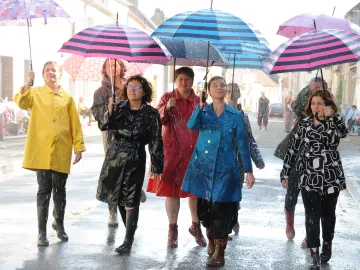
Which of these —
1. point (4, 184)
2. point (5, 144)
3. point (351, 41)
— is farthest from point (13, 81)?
point (351, 41)

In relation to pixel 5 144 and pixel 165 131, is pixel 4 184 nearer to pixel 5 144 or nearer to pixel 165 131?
pixel 165 131

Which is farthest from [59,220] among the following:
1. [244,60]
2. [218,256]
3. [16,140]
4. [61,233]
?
[16,140]

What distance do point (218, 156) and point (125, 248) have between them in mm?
1183

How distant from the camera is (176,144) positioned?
776 cm

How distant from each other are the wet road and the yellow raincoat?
2.46ft

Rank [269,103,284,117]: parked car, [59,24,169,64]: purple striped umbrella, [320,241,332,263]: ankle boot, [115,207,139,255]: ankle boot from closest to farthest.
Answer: [320,241,332,263]: ankle boot, [115,207,139,255]: ankle boot, [59,24,169,64]: purple striped umbrella, [269,103,284,117]: parked car

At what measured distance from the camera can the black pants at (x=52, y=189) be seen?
297 inches

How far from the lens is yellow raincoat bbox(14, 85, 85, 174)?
7500 mm

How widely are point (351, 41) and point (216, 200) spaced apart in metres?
1.98

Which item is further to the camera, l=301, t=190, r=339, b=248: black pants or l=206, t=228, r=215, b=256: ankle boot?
l=206, t=228, r=215, b=256: ankle boot

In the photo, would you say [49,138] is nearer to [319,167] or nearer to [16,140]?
[319,167]

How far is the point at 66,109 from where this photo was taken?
7.68 metres

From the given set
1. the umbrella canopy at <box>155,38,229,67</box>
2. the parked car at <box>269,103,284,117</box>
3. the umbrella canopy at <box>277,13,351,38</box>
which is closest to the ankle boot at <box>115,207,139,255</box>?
the umbrella canopy at <box>155,38,229,67</box>

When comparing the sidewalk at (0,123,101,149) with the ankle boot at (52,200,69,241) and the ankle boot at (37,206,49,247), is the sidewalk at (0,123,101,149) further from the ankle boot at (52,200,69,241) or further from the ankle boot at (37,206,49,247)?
the ankle boot at (37,206,49,247)
